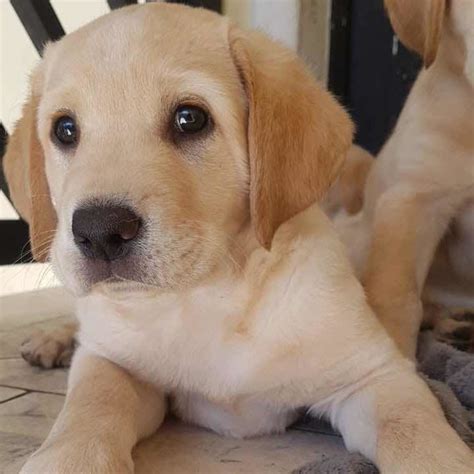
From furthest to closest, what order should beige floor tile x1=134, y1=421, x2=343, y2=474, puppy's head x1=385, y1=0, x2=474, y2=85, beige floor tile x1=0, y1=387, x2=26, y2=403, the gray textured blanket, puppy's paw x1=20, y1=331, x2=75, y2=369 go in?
puppy's paw x1=20, y1=331, x2=75, y2=369
puppy's head x1=385, y1=0, x2=474, y2=85
beige floor tile x1=0, y1=387, x2=26, y2=403
beige floor tile x1=134, y1=421, x2=343, y2=474
the gray textured blanket

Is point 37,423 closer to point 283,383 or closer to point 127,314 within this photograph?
point 127,314

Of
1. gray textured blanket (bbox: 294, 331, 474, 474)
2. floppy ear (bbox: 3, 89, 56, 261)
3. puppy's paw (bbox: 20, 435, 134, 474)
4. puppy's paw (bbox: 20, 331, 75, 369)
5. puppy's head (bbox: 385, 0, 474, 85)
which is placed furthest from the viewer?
puppy's paw (bbox: 20, 331, 75, 369)

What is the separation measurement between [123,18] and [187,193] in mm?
433

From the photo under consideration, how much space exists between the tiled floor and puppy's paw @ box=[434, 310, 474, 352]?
734mm

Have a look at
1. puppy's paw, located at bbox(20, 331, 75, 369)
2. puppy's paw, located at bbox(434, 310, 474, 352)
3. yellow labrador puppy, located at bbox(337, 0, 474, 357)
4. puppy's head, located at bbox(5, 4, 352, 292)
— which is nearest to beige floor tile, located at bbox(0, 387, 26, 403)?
puppy's paw, located at bbox(20, 331, 75, 369)

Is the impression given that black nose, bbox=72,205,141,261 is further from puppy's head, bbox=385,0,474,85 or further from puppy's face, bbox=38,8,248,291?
puppy's head, bbox=385,0,474,85

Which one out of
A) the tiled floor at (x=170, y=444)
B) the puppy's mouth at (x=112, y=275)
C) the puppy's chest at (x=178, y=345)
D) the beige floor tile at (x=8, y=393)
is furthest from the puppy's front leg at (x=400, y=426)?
the beige floor tile at (x=8, y=393)

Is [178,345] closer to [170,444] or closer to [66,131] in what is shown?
[170,444]

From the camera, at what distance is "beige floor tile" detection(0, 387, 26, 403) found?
6.89ft

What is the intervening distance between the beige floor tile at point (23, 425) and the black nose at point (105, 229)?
1.73 ft

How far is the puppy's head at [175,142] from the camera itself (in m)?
1.46

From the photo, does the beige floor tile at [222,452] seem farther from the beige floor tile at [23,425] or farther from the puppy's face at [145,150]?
the puppy's face at [145,150]

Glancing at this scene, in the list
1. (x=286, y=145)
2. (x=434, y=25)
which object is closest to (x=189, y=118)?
(x=286, y=145)

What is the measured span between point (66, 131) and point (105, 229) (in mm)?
386
